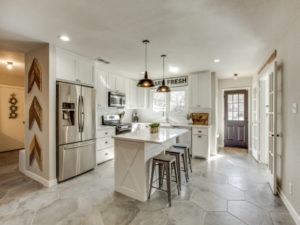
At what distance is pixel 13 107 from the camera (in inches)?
233

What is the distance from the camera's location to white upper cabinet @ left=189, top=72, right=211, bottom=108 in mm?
5109

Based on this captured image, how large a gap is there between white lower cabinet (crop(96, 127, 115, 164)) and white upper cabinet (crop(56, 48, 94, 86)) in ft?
4.19

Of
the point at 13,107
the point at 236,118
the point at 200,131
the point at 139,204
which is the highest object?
the point at 13,107

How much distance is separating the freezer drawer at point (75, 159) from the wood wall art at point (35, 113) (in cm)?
70

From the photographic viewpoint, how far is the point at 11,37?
2.82m

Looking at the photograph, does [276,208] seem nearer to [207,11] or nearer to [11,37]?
[207,11]

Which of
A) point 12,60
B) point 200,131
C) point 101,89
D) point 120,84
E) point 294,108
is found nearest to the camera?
point 294,108

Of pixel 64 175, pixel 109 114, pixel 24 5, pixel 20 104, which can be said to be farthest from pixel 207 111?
pixel 20 104

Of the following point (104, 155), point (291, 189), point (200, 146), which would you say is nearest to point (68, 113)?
point (104, 155)

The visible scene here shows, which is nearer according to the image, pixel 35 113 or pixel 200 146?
pixel 35 113

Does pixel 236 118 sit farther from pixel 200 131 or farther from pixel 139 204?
pixel 139 204

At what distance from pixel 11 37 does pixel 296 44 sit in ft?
14.3

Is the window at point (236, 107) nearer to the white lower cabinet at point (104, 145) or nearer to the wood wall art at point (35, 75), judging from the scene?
the white lower cabinet at point (104, 145)

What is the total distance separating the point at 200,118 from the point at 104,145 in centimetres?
303
